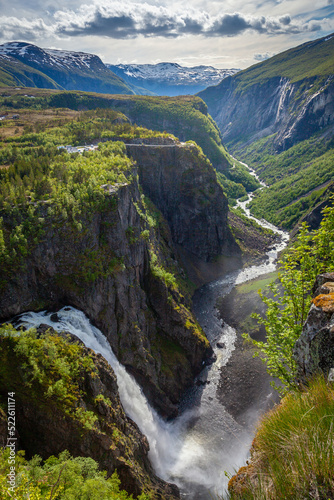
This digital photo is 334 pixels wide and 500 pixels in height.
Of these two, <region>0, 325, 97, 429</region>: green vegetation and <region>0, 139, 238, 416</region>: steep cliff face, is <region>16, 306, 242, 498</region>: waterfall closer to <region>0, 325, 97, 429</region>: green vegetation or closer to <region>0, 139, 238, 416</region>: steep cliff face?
<region>0, 139, 238, 416</region>: steep cliff face

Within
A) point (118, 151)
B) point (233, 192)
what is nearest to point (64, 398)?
point (118, 151)

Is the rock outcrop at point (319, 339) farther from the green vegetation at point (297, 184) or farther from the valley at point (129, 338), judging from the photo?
the green vegetation at point (297, 184)

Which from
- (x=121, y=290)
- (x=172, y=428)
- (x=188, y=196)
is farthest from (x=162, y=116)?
(x=172, y=428)

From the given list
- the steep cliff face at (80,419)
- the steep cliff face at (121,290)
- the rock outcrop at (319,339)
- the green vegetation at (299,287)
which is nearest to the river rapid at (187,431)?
the steep cliff face at (121,290)

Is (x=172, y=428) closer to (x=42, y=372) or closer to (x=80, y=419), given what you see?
(x=80, y=419)

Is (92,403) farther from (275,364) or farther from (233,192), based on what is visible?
(233,192)
